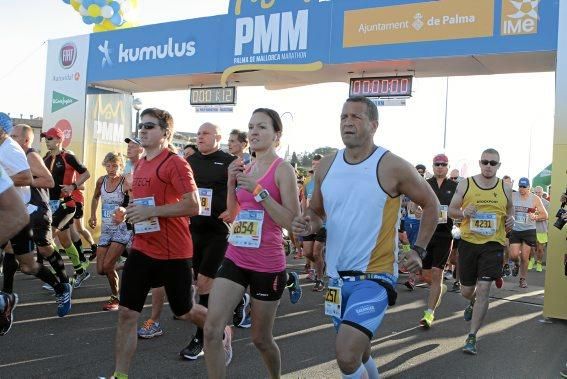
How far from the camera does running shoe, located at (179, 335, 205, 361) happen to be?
5129 mm

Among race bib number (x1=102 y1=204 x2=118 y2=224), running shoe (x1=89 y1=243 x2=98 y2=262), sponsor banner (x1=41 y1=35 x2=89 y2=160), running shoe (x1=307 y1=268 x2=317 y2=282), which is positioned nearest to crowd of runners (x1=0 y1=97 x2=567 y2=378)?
race bib number (x1=102 y1=204 x2=118 y2=224)

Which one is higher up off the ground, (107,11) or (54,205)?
(107,11)

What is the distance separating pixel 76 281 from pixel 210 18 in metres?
5.70

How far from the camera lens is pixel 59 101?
44.7 ft

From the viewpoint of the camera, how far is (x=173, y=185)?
421 cm

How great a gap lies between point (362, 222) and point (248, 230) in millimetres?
842

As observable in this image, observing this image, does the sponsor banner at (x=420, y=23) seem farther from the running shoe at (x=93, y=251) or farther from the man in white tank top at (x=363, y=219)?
the man in white tank top at (x=363, y=219)

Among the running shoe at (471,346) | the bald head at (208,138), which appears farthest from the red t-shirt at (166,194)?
the running shoe at (471,346)

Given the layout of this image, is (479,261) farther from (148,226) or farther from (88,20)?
(88,20)

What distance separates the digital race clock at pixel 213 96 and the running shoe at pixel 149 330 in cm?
718

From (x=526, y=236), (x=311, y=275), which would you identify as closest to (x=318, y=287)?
(x=311, y=275)

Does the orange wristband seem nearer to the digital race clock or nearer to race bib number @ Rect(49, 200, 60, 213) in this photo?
race bib number @ Rect(49, 200, 60, 213)

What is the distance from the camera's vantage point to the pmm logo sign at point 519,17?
8242 mm

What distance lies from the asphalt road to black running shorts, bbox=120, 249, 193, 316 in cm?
85
